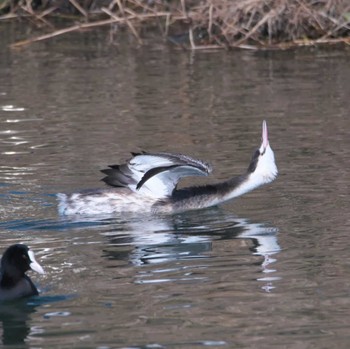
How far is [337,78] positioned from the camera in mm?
17719

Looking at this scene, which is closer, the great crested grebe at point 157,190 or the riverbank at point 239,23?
the great crested grebe at point 157,190

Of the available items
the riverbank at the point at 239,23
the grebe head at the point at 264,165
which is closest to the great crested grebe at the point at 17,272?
the grebe head at the point at 264,165

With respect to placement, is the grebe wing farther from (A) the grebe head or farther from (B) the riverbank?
(B) the riverbank

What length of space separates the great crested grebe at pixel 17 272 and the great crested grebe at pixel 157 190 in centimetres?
242

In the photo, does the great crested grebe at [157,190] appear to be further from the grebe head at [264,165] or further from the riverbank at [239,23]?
the riverbank at [239,23]

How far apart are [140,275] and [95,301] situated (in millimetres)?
732

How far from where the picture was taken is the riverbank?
19734 mm

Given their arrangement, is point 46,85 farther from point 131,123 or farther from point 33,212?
point 33,212

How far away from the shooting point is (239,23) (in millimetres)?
20047

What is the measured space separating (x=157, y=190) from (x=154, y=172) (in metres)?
0.53

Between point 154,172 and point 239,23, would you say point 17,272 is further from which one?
point 239,23

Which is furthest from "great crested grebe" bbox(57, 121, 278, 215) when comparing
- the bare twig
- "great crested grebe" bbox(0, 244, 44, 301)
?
the bare twig

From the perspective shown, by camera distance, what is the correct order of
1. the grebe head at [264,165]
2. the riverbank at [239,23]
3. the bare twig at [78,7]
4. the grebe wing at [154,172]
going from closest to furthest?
the grebe wing at [154,172] < the grebe head at [264,165] < the riverbank at [239,23] < the bare twig at [78,7]

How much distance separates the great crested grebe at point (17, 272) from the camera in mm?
8500
